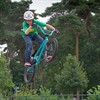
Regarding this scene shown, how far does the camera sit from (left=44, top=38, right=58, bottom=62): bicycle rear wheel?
901 cm

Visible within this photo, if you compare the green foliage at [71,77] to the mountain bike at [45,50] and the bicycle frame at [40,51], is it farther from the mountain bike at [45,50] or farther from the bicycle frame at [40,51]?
the bicycle frame at [40,51]

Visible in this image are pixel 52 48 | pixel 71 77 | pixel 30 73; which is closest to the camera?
pixel 52 48

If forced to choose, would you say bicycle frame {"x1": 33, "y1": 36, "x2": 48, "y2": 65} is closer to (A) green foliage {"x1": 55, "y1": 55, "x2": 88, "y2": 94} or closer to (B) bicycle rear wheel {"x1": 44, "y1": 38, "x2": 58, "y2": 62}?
(B) bicycle rear wheel {"x1": 44, "y1": 38, "x2": 58, "y2": 62}

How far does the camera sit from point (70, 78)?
32219mm

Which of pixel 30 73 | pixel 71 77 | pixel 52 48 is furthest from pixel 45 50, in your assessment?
pixel 71 77

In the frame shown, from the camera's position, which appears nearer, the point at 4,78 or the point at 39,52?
the point at 39,52

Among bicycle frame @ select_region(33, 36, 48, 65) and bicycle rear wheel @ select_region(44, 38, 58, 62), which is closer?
bicycle rear wheel @ select_region(44, 38, 58, 62)

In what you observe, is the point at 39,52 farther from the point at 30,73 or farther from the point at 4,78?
the point at 4,78

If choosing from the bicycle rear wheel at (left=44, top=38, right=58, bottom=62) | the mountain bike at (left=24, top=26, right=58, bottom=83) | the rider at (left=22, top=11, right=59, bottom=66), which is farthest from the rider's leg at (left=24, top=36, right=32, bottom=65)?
the bicycle rear wheel at (left=44, top=38, right=58, bottom=62)

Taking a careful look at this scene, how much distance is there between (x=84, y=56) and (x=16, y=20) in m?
17.5

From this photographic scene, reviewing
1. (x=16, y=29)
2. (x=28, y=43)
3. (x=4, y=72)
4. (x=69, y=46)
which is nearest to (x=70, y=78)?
(x=16, y=29)

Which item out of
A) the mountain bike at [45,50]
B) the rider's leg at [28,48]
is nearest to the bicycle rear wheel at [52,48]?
the mountain bike at [45,50]

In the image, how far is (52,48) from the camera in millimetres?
9180

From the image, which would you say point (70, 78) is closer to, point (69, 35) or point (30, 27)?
point (69, 35)
